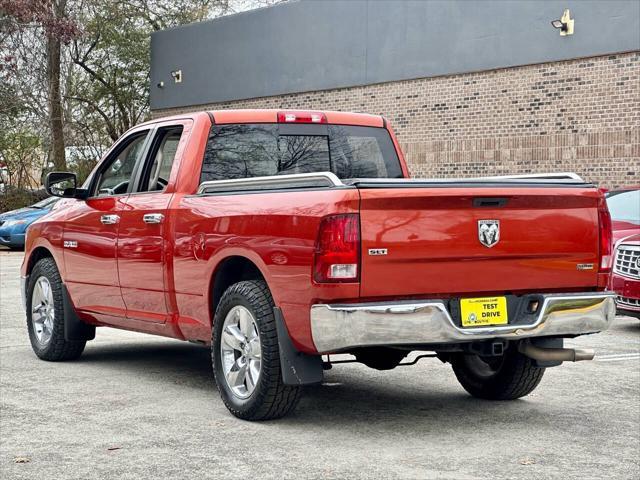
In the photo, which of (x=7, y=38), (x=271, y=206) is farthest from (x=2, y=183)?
(x=271, y=206)

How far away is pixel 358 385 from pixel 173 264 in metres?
1.68

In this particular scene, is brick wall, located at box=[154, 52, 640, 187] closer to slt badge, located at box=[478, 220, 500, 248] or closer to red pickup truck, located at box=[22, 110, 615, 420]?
red pickup truck, located at box=[22, 110, 615, 420]

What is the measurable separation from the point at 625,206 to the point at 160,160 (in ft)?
23.9

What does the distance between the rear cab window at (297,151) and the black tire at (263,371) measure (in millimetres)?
1262

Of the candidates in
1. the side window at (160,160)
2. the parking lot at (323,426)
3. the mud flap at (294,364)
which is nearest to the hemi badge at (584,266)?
the parking lot at (323,426)

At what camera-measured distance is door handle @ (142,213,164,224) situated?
27.1ft

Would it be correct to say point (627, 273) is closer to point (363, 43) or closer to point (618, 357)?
point (618, 357)

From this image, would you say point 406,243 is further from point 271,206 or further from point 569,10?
point 569,10

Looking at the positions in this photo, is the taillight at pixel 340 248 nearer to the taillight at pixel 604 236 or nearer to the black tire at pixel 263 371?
the black tire at pixel 263 371

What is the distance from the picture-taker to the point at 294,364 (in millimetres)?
6820

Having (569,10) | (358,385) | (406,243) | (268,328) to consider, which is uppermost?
(569,10)

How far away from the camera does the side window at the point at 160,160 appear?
863 cm

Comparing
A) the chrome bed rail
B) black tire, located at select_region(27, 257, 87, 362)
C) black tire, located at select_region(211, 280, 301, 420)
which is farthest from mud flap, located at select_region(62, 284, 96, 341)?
black tire, located at select_region(211, 280, 301, 420)

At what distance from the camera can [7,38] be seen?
116 feet
